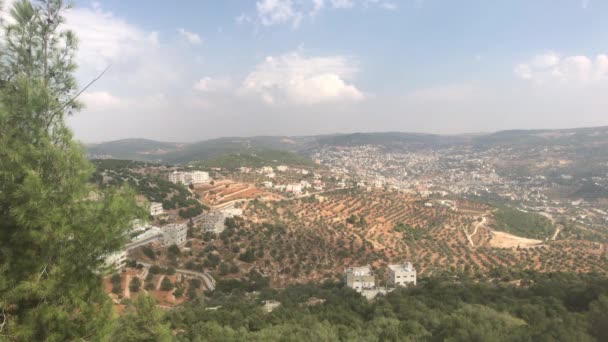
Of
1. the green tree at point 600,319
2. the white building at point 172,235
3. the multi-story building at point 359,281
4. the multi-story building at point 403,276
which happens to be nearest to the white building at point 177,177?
the white building at point 172,235

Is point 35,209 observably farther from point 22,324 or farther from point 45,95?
point 45,95

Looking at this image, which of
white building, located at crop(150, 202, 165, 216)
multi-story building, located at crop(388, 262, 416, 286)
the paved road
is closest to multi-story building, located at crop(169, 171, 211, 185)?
white building, located at crop(150, 202, 165, 216)

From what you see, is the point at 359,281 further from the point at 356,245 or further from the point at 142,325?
the point at 142,325

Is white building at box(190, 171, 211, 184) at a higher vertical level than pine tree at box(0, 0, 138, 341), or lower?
Result: lower

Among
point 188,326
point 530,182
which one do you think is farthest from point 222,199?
point 530,182

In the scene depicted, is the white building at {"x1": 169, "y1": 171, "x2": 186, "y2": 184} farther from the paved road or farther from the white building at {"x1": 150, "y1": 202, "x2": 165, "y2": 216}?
the paved road

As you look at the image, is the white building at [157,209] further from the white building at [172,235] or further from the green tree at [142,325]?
the green tree at [142,325]
